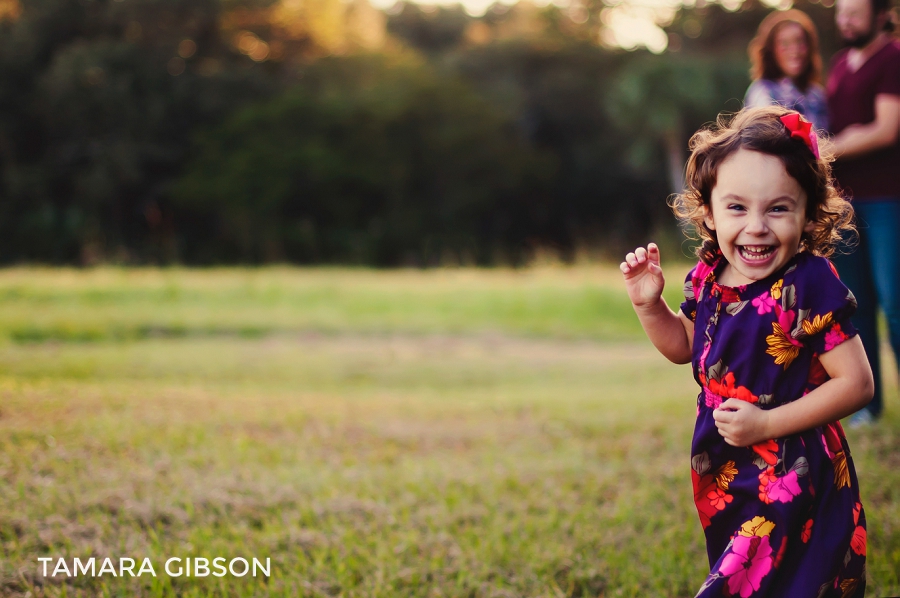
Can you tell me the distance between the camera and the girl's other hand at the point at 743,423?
4.64 ft

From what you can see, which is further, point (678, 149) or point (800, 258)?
point (678, 149)

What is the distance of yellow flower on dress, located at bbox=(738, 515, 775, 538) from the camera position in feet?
4.66

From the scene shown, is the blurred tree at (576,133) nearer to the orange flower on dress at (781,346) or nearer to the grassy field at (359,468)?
the grassy field at (359,468)

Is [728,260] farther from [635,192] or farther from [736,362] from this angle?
[635,192]

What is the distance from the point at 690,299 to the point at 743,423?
34 cm

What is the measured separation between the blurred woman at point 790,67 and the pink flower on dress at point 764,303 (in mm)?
2131

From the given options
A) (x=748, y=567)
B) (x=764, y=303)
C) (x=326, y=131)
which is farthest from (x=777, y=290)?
(x=326, y=131)

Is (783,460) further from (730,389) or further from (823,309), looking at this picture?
(823,309)

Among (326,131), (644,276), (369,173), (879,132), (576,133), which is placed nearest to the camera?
(644,276)

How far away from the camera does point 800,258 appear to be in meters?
1.46

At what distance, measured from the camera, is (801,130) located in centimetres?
145

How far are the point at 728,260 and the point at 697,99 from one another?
63.8 feet

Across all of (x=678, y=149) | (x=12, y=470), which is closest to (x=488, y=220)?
(x=678, y=149)

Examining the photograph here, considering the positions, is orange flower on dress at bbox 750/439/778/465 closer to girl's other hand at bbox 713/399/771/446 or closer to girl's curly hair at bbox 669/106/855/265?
girl's other hand at bbox 713/399/771/446
